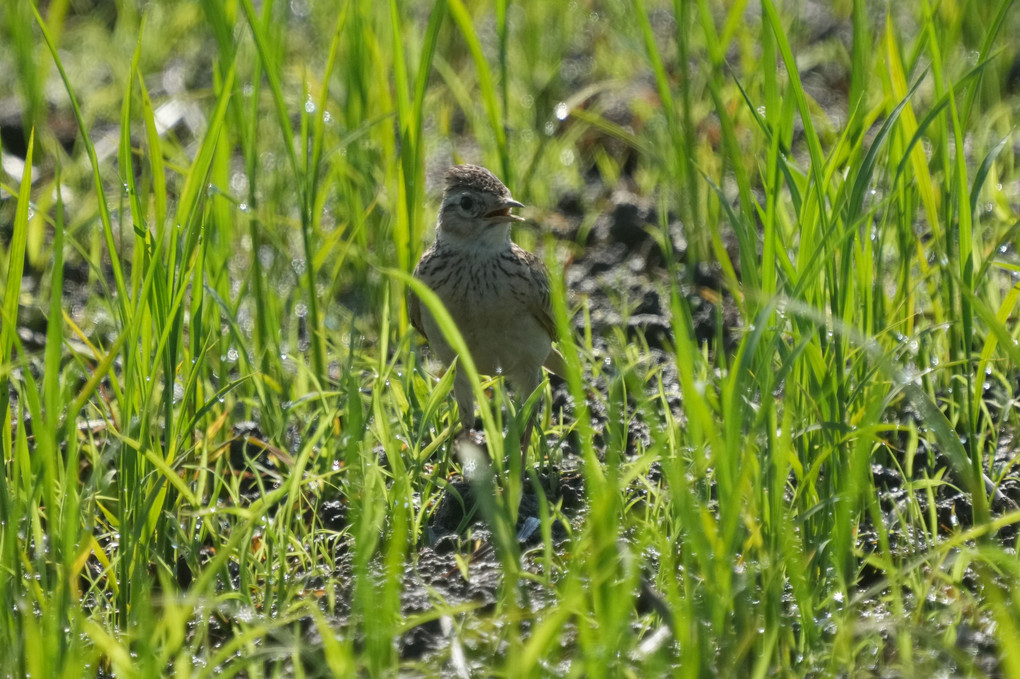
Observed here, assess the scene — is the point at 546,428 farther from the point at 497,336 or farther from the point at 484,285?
the point at 484,285

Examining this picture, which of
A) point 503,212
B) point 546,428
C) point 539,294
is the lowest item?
point 546,428

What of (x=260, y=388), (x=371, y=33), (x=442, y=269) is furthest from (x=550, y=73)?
(x=260, y=388)

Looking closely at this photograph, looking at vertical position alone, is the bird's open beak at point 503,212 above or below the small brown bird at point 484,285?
above

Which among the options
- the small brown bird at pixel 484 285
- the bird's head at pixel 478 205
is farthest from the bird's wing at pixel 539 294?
the bird's head at pixel 478 205

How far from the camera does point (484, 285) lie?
17.0 ft

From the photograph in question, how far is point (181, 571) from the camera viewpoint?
13.5 ft

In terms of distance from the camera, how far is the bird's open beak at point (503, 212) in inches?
201

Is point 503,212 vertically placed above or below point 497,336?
above

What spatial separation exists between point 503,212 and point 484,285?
1.11 feet

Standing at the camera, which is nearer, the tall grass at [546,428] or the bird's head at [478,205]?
the tall grass at [546,428]

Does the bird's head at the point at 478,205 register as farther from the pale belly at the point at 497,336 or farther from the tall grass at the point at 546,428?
the pale belly at the point at 497,336

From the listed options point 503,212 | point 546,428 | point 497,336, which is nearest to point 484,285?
point 497,336

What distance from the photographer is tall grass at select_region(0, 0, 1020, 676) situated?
9.78 feet

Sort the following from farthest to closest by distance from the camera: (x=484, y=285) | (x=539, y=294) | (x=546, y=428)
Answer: (x=539, y=294)
(x=484, y=285)
(x=546, y=428)
